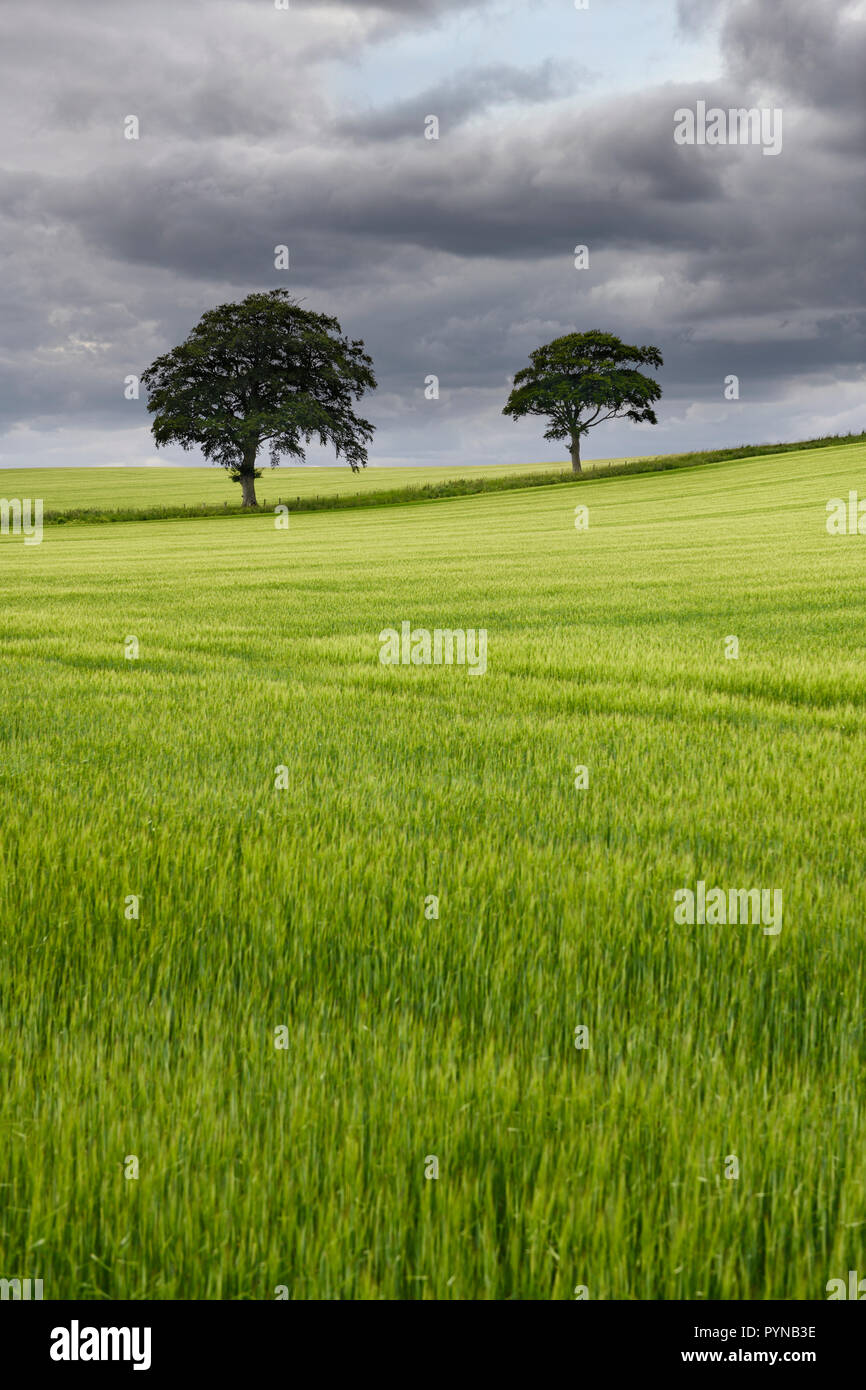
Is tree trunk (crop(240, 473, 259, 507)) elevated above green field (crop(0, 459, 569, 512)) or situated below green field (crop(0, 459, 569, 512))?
below

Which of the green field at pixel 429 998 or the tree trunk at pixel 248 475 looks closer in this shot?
the green field at pixel 429 998

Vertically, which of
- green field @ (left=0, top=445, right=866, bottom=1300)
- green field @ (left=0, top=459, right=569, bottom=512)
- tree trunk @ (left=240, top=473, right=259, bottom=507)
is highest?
green field @ (left=0, top=459, right=569, bottom=512)

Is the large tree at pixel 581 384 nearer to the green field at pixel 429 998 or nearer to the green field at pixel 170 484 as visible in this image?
the green field at pixel 170 484

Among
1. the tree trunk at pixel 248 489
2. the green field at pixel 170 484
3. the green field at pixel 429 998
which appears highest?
the green field at pixel 170 484

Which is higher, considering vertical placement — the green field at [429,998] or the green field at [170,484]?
the green field at [170,484]

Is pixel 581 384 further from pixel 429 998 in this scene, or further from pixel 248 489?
pixel 429 998

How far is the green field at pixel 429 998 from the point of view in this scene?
6.79 ft

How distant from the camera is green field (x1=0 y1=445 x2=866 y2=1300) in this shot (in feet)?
6.79

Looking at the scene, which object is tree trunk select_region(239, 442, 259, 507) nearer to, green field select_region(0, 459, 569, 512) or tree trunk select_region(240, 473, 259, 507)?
tree trunk select_region(240, 473, 259, 507)

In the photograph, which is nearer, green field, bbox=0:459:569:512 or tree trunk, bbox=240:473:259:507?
tree trunk, bbox=240:473:259:507

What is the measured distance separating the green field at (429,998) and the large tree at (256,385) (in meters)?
61.1

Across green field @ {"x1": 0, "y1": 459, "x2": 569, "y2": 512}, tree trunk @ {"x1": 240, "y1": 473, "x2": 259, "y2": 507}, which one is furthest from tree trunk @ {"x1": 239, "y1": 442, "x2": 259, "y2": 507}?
green field @ {"x1": 0, "y1": 459, "x2": 569, "y2": 512}

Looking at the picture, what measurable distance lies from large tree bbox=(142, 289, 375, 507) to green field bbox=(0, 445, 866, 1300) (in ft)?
A: 200

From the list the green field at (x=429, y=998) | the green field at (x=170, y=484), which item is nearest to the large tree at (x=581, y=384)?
the green field at (x=170, y=484)
